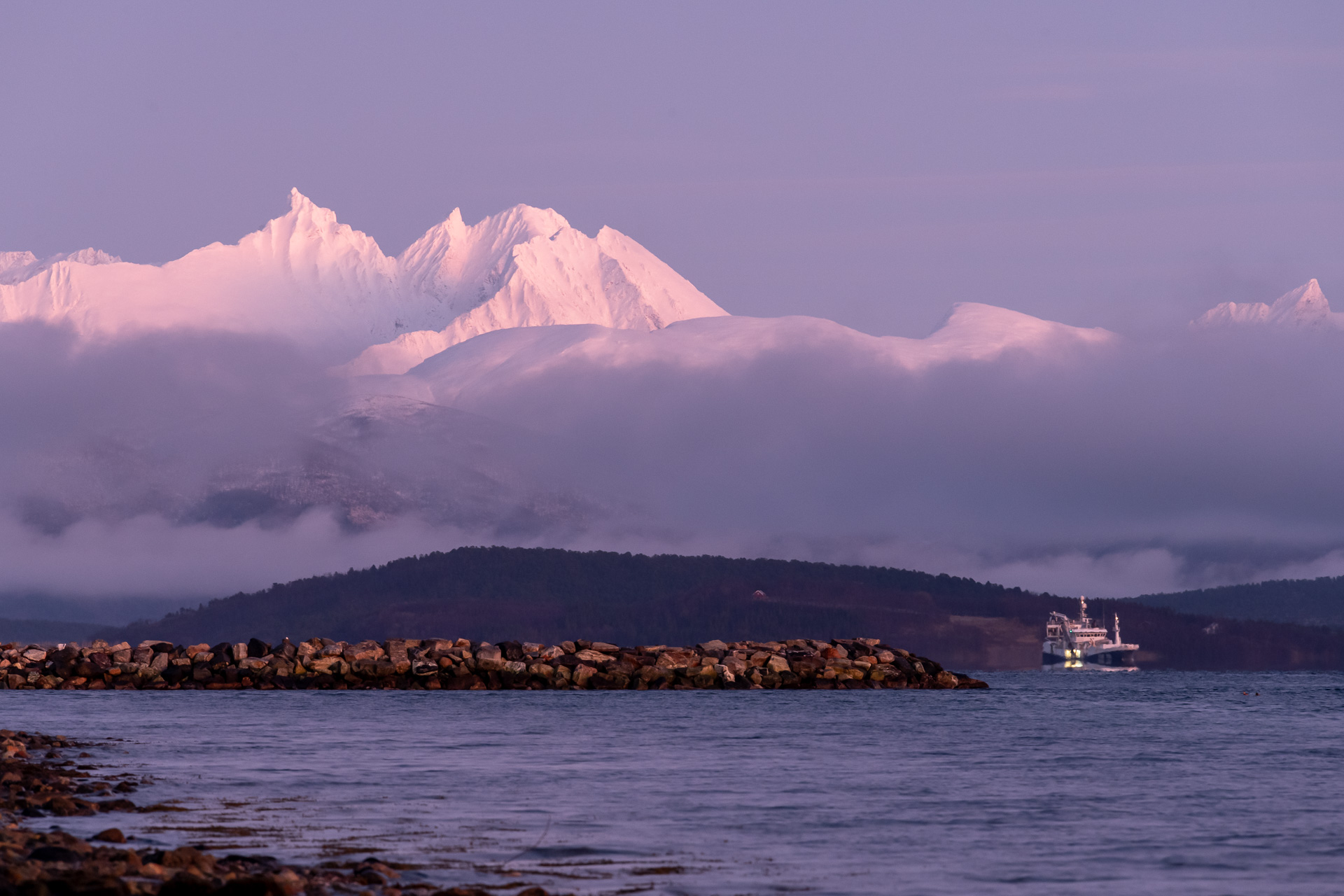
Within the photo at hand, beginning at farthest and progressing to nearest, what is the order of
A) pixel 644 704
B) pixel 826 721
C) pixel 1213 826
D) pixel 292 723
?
pixel 644 704 < pixel 826 721 < pixel 292 723 < pixel 1213 826

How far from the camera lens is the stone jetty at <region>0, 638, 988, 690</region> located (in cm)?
12375

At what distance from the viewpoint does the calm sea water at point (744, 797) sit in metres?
30.5

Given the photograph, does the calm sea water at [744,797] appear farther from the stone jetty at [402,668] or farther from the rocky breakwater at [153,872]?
the stone jetty at [402,668]

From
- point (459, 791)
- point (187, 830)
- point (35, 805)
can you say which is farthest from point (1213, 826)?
point (35, 805)

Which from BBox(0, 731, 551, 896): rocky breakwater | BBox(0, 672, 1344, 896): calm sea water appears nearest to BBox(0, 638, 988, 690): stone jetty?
BBox(0, 672, 1344, 896): calm sea water

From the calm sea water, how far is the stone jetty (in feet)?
104

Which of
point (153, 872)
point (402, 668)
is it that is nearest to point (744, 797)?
point (153, 872)

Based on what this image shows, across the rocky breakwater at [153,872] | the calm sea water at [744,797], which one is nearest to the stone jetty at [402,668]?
the calm sea water at [744,797]

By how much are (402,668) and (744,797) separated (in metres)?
84.2

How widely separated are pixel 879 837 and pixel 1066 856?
4427mm

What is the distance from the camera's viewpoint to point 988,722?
8831cm

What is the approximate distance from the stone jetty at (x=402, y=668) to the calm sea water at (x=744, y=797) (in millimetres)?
31629

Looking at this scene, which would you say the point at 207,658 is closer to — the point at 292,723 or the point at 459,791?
the point at 292,723

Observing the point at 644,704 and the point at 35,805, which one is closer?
the point at 35,805
